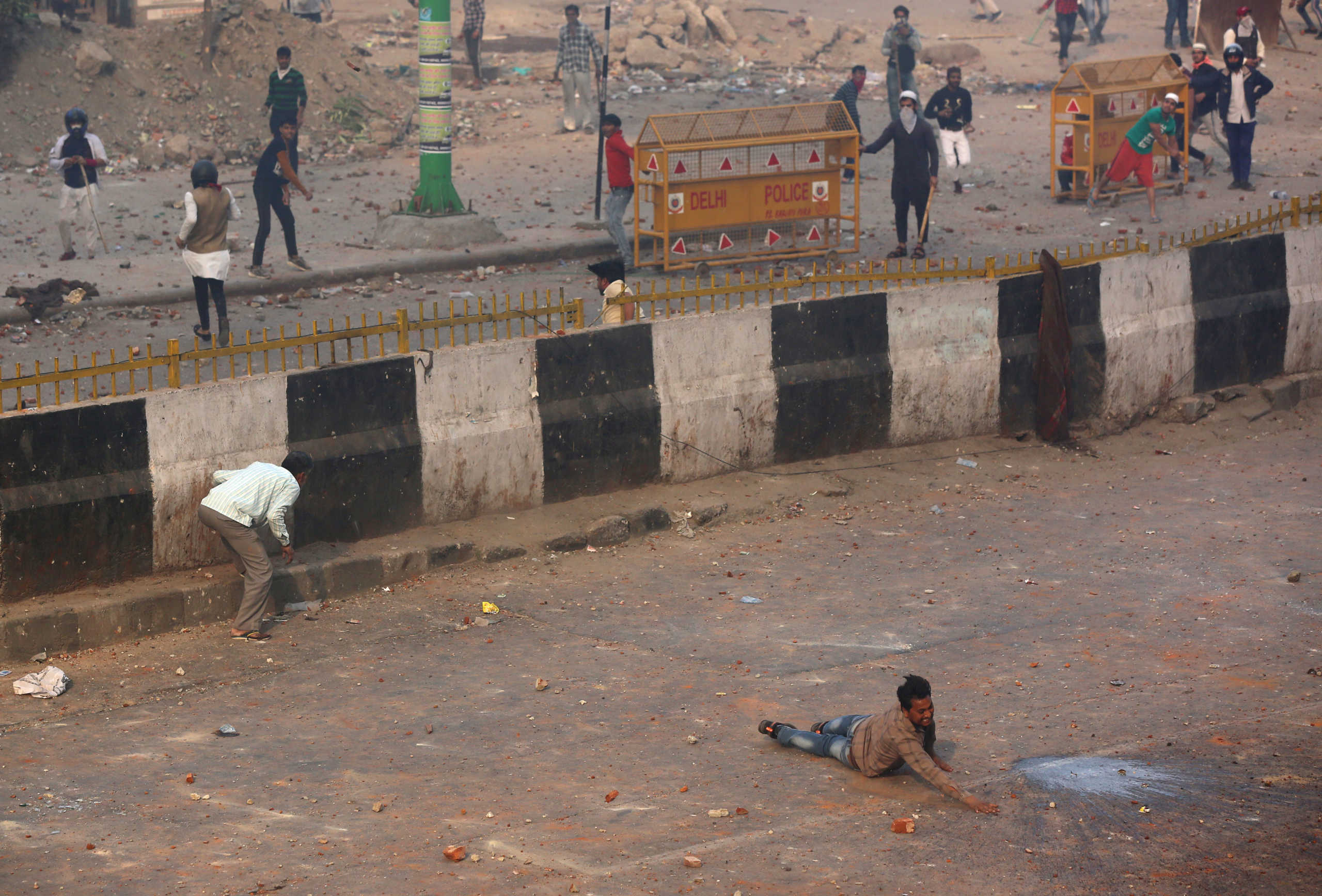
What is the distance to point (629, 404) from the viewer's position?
32.9 feet

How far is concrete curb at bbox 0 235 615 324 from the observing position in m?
13.8

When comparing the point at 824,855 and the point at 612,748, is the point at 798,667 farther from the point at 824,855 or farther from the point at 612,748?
the point at 824,855

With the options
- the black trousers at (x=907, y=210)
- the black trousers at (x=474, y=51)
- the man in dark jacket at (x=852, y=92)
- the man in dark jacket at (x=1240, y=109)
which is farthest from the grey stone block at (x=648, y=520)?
the black trousers at (x=474, y=51)

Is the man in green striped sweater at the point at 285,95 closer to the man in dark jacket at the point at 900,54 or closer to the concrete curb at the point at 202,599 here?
the man in dark jacket at the point at 900,54

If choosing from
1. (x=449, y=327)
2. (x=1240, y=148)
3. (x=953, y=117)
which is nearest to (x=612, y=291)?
(x=449, y=327)

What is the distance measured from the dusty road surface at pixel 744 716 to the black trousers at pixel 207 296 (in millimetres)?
4134

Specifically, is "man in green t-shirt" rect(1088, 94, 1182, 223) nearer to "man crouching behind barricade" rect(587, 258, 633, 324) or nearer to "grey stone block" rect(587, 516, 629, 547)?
"man crouching behind barricade" rect(587, 258, 633, 324)

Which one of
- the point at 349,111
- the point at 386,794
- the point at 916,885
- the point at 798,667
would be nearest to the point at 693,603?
the point at 798,667

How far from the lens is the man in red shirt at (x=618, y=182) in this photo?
15.8 m

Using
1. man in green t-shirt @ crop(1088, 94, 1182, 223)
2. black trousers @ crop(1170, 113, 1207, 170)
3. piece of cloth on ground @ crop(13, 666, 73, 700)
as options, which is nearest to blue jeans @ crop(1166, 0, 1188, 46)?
black trousers @ crop(1170, 113, 1207, 170)

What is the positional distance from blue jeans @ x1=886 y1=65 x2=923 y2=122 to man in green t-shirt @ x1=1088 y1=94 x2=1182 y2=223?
4.46 metres

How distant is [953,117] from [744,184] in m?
4.31

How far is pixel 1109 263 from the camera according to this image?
38.8ft

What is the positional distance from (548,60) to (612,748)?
24778mm
